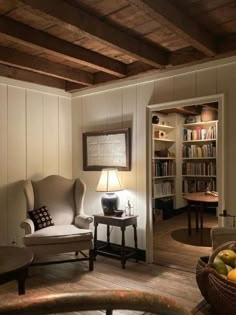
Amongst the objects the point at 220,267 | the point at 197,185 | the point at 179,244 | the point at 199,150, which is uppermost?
the point at 199,150

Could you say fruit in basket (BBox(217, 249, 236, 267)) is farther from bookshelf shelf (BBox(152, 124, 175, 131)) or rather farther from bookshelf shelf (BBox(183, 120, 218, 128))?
bookshelf shelf (BBox(183, 120, 218, 128))

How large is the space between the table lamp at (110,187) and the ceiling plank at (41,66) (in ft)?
4.28

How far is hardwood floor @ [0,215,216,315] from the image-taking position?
2.82 m

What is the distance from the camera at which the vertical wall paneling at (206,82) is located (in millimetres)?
3162

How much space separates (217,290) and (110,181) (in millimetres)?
2867

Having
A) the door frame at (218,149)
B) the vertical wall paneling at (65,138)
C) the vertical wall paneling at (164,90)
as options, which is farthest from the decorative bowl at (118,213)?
the vertical wall paneling at (164,90)

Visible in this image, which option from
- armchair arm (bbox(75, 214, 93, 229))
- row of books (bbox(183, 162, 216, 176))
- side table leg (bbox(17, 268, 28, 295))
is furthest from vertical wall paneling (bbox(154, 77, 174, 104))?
row of books (bbox(183, 162, 216, 176))

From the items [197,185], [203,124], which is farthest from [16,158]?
[203,124]

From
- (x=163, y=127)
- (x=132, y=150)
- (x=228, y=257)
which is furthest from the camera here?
(x=163, y=127)

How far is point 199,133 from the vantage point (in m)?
6.52

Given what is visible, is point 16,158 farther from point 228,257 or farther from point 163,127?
point 163,127

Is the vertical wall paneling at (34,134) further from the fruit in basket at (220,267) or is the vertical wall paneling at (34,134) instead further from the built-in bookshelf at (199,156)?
the built-in bookshelf at (199,156)

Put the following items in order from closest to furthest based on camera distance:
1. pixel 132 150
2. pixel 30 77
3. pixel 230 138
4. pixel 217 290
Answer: pixel 217 290 → pixel 230 138 → pixel 132 150 → pixel 30 77

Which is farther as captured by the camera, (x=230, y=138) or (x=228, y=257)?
(x=230, y=138)
